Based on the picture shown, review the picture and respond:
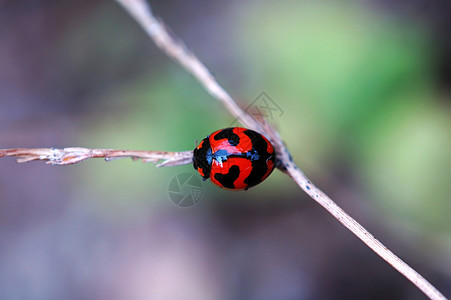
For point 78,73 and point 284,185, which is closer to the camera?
point 284,185

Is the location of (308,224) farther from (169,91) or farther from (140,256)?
(169,91)

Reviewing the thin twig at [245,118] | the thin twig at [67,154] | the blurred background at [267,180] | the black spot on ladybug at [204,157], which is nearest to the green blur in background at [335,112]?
the blurred background at [267,180]

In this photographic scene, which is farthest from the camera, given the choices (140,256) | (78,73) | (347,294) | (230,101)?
(78,73)

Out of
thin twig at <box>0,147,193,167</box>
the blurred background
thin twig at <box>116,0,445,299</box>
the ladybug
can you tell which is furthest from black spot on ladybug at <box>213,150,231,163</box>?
the blurred background

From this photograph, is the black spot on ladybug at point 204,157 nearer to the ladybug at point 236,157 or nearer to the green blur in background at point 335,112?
the ladybug at point 236,157

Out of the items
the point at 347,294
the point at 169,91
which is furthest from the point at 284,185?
the point at 169,91

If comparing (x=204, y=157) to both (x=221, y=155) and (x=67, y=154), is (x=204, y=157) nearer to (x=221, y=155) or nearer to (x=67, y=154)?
(x=221, y=155)
